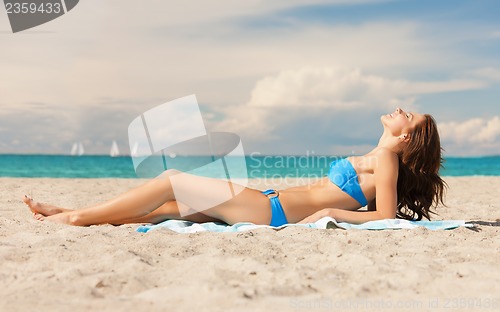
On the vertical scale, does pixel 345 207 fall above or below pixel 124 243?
below

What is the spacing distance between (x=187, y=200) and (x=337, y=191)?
1.28 m

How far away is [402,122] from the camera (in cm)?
436

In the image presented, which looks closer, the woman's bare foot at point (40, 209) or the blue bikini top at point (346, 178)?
the blue bikini top at point (346, 178)

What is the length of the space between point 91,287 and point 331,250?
164 centimetres

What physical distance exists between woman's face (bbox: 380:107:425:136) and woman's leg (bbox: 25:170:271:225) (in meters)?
1.21

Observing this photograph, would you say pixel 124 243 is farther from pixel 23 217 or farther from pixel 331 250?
pixel 23 217

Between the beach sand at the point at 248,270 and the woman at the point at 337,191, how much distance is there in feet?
0.66

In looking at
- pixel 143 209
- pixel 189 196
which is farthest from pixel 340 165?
pixel 143 209

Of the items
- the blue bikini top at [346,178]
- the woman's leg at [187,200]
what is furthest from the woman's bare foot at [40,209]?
the blue bikini top at [346,178]

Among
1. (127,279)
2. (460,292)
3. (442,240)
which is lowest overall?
(442,240)

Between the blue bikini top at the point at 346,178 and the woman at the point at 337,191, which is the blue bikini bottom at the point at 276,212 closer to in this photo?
the woman at the point at 337,191

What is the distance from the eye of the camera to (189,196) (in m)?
4.36

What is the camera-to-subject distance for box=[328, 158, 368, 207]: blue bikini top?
175 inches

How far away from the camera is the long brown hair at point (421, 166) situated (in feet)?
14.4
